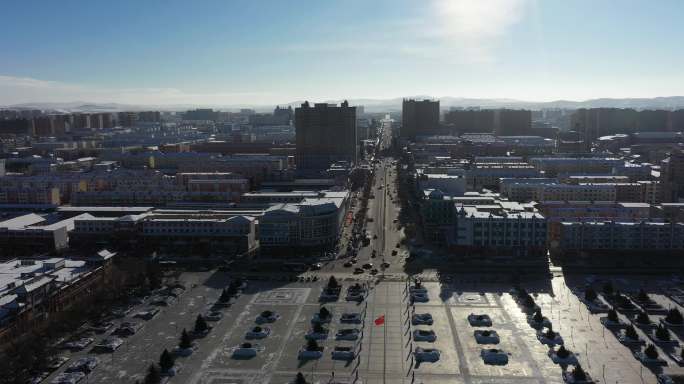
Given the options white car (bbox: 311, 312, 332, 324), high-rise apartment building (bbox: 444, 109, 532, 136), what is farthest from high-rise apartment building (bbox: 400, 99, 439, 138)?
white car (bbox: 311, 312, 332, 324)

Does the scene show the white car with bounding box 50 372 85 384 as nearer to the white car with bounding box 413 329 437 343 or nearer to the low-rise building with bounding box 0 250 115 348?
the low-rise building with bounding box 0 250 115 348

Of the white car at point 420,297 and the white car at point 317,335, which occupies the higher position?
the white car at point 420,297

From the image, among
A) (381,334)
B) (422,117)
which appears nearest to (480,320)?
(381,334)

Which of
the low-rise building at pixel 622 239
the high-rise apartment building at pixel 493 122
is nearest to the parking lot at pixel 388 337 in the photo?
the low-rise building at pixel 622 239

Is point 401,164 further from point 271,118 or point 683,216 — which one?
point 271,118

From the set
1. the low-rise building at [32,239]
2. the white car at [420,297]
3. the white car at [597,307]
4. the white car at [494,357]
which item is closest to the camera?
the white car at [494,357]

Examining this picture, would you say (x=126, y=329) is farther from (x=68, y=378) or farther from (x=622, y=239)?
(x=622, y=239)

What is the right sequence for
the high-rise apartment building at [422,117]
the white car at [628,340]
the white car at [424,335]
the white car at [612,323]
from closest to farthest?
the white car at [628,340], the white car at [424,335], the white car at [612,323], the high-rise apartment building at [422,117]

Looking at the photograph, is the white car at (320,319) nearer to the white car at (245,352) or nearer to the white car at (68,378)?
the white car at (245,352)
